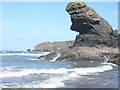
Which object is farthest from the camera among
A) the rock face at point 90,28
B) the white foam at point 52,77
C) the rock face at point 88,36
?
the rock face at point 90,28

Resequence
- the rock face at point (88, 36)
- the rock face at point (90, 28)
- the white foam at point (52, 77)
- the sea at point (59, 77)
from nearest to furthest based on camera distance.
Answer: the white foam at point (52, 77) → the sea at point (59, 77) → the rock face at point (88, 36) → the rock face at point (90, 28)

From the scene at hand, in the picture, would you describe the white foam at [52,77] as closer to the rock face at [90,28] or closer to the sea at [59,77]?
the sea at [59,77]

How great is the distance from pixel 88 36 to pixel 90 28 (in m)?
2.07

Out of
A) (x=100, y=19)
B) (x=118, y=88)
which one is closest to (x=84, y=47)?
(x=100, y=19)

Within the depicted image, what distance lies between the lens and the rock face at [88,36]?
53.3 meters

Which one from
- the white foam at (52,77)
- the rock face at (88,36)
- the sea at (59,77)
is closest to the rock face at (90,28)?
the rock face at (88,36)

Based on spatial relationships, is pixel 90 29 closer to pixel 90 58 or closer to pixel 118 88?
pixel 90 58

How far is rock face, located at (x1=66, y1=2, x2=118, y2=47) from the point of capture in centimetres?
5900

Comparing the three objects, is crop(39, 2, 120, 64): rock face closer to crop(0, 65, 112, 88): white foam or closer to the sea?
the sea

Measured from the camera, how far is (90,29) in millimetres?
60656

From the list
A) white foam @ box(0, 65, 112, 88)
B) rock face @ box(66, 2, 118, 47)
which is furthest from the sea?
rock face @ box(66, 2, 118, 47)

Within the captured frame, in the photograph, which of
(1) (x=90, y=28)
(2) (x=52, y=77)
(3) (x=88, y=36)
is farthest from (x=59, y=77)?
(1) (x=90, y=28)

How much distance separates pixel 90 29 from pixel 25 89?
47.4 meters

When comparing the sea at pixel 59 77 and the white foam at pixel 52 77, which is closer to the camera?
the white foam at pixel 52 77
